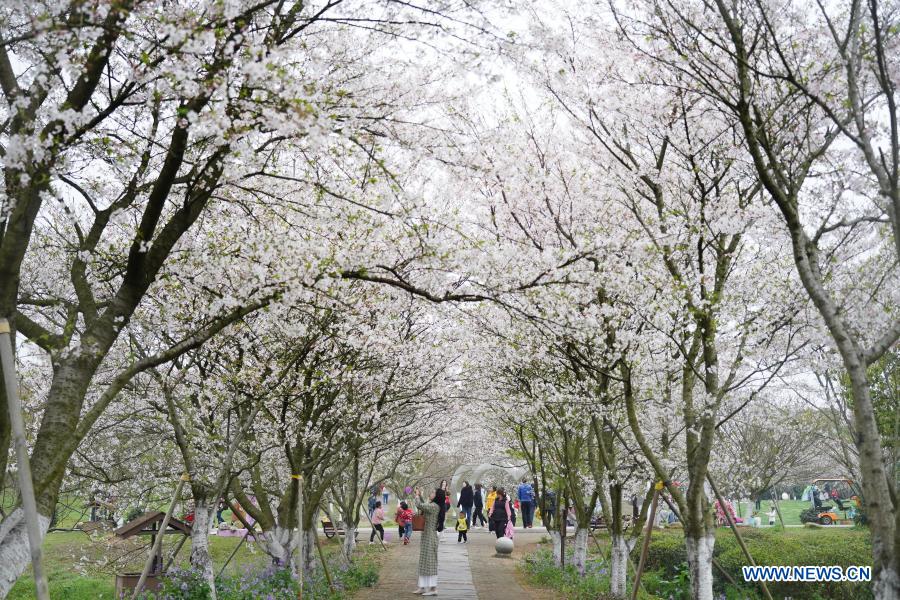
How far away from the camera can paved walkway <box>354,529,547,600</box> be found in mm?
14016

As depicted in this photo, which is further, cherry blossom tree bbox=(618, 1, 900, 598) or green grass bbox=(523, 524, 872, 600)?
green grass bbox=(523, 524, 872, 600)

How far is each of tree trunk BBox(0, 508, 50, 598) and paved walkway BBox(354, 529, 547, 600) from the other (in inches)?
379

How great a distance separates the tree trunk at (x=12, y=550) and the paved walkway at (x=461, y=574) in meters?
9.62

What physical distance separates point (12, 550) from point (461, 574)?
534 inches

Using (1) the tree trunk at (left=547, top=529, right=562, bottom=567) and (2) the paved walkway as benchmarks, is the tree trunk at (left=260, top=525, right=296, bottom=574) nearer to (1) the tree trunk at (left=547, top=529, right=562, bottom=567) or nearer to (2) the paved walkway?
(2) the paved walkway

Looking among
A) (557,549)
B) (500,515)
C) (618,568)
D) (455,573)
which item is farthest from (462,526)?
(618,568)

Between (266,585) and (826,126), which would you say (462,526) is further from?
(826,126)

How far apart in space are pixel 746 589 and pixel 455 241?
8596mm

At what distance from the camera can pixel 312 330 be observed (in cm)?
992

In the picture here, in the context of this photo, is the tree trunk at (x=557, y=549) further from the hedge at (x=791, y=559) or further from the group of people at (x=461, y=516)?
the group of people at (x=461, y=516)

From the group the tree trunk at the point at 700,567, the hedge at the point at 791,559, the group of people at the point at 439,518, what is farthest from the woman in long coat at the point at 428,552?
the tree trunk at the point at 700,567

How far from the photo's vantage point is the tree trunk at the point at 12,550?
446 centimetres

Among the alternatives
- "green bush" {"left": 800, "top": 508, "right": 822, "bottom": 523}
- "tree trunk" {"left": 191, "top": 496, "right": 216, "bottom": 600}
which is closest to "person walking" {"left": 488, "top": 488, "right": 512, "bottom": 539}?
"tree trunk" {"left": 191, "top": 496, "right": 216, "bottom": 600}

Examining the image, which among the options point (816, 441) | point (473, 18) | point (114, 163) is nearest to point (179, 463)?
point (114, 163)
